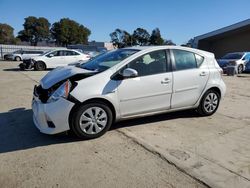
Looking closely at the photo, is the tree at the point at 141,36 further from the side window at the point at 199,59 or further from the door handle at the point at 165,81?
the door handle at the point at 165,81

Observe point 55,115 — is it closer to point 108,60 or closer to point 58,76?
point 58,76

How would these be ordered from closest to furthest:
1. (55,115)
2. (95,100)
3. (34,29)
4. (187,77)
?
(55,115), (95,100), (187,77), (34,29)

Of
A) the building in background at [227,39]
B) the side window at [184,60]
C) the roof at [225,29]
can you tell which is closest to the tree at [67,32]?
the building in background at [227,39]

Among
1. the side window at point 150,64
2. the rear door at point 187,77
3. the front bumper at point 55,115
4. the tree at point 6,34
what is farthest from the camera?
the tree at point 6,34

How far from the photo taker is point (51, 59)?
57.4 feet

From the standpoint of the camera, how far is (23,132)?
187 inches

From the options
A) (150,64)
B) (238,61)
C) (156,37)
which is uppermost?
(156,37)

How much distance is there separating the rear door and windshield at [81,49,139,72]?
3.13 feet

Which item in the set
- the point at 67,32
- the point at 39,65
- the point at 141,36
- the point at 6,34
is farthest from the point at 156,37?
the point at 39,65

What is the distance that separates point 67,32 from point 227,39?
48.2 metres

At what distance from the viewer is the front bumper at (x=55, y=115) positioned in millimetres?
4102

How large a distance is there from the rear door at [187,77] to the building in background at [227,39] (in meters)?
18.9

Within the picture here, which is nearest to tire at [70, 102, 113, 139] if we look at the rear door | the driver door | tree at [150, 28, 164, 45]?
the driver door

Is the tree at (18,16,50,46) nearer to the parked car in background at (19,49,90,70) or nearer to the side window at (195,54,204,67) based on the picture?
the parked car in background at (19,49,90,70)
